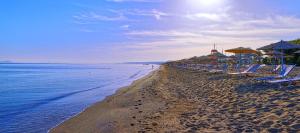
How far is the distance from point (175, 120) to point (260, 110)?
2110 millimetres

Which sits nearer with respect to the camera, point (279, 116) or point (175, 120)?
point (279, 116)

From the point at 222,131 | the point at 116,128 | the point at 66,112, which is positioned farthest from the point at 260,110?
the point at 66,112

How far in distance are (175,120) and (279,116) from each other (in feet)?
8.45

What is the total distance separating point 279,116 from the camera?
800cm

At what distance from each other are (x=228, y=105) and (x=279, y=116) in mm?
2740

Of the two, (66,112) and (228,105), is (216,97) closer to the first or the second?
(228,105)

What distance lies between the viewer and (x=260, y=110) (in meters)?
9.10

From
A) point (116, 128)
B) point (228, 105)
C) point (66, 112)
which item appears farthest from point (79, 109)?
point (228, 105)

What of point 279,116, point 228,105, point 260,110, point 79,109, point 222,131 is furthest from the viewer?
point 79,109

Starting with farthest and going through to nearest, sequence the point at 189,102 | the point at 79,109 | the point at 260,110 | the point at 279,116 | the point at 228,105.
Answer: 1. the point at 79,109
2. the point at 189,102
3. the point at 228,105
4. the point at 260,110
5. the point at 279,116

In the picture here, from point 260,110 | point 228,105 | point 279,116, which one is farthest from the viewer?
point 228,105

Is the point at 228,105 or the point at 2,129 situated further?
the point at 228,105

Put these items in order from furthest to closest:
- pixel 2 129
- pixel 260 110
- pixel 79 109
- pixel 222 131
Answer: pixel 79 109 < pixel 2 129 < pixel 260 110 < pixel 222 131

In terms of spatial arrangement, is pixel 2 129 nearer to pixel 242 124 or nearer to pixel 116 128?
pixel 116 128
